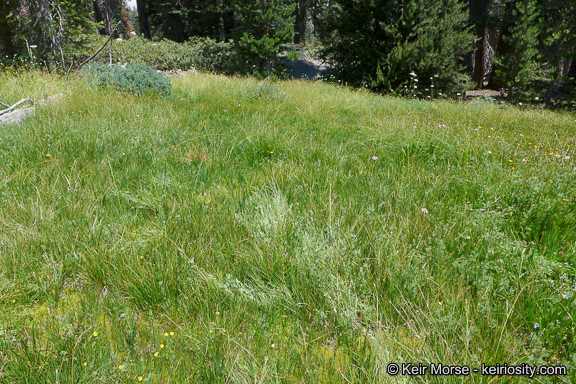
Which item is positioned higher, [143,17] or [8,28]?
[143,17]

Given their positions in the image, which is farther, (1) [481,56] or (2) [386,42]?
(1) [481,56]

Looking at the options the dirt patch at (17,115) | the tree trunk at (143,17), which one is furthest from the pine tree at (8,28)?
the tree trunk at (143,17)

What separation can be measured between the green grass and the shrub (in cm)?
321

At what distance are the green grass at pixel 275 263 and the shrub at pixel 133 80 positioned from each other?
321 cm

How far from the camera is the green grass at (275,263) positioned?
1334 mm

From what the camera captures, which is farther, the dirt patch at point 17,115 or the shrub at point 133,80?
the shrub at point 133,80

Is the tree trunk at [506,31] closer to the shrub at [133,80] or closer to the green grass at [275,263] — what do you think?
the shrub at [133,80]

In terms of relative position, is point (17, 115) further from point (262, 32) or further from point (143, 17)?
point (143, 17)

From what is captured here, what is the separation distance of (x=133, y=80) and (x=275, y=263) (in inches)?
248

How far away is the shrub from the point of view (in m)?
6.52

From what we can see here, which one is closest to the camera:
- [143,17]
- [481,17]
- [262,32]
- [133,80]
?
[133,80]

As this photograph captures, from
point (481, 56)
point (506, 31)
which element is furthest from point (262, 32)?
point (481, 56)

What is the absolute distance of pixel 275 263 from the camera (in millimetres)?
1861

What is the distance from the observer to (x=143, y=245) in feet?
6.76
